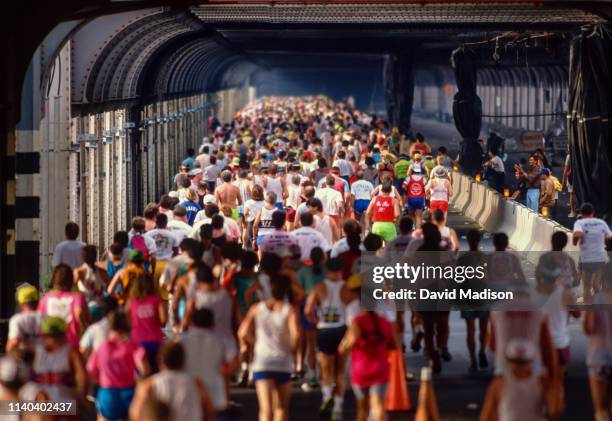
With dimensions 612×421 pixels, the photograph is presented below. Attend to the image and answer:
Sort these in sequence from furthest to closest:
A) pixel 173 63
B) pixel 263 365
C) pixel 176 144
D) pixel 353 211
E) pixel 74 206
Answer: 1. pixel 176 144
2. pixel 173 63
3. pixel 353 211
4. pixel 74 206
5. pixel 263 365

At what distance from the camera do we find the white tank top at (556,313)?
13594 mm

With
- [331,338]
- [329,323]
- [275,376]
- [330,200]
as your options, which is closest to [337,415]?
[331,338]

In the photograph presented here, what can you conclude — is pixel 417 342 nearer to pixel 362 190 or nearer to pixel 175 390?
pixel 175 390

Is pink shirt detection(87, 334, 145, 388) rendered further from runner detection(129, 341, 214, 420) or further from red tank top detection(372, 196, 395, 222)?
red tank top detection(372, 196, 395, 222)

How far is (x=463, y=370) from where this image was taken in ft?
55.3

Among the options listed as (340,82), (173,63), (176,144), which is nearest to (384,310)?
(173,63)

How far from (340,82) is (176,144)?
102673mm

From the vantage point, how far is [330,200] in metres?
→ 23.5

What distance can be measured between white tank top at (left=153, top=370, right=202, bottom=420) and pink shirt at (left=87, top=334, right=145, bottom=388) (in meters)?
1.60

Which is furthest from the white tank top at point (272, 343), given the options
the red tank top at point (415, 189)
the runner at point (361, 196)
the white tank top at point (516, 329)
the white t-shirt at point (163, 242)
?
the red tank top at point (415, 189)

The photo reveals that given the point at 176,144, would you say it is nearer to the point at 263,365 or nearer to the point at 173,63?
the point at 173,63

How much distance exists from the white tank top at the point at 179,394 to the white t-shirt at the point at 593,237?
9989 mm

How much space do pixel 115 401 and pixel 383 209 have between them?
11732 mm

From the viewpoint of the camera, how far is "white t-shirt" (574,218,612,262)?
19109 millimetres
